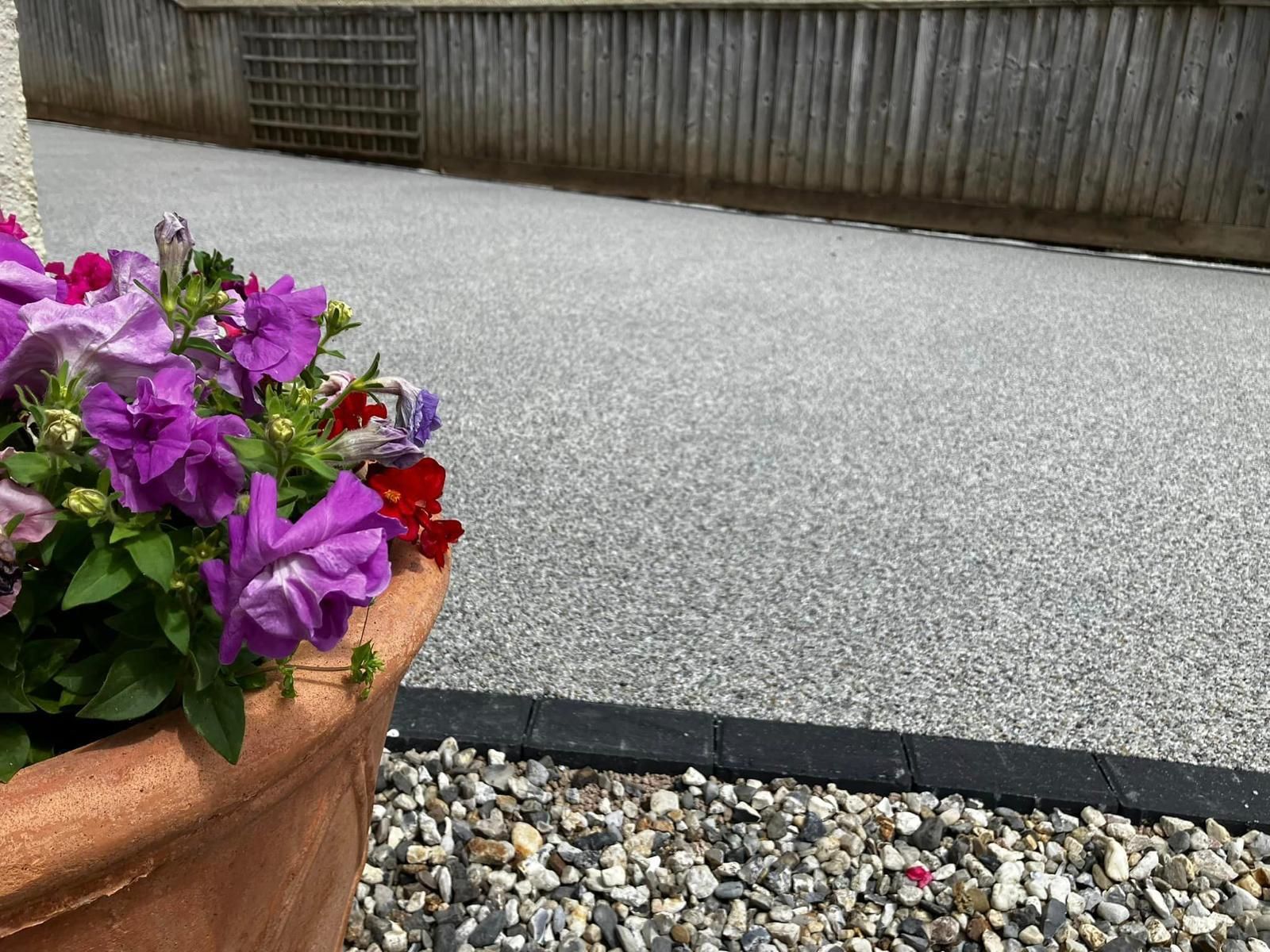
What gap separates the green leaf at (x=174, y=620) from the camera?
2.49 ft

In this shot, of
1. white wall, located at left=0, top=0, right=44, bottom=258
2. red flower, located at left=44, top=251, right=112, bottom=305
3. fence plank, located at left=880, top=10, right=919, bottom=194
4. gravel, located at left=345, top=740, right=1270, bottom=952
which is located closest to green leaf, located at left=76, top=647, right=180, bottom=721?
red flower, located at left=44, top=251, right=112, bottom=305

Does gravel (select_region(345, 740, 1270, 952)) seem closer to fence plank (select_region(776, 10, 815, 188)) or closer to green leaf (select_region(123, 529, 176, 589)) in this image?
green leaf (select_region(123, 529, 176, 589))

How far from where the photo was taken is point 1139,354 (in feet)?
14.9

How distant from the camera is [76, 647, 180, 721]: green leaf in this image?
79cm

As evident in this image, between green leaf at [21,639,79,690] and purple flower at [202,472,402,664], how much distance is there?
160mm

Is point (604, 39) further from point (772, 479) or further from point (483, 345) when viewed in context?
point (772, 479)

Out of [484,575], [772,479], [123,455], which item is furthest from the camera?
[772,479]

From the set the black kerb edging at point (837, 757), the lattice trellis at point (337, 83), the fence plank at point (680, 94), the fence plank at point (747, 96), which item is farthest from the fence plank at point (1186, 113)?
the lattice trellis at point (337, 83)

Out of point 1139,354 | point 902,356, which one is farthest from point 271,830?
point 1139,354

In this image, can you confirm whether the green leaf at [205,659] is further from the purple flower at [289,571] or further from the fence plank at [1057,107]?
the fence plank at [1057,107]

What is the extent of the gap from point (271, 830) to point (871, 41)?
7.48 meters

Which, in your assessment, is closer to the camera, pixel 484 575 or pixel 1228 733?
pixel 1228 733

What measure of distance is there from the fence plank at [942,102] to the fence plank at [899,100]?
0.54ft

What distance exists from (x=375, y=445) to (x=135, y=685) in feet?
0.88
